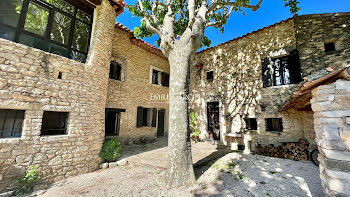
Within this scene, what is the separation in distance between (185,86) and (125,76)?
533 cm

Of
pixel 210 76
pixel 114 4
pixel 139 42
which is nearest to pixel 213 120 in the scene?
pixel 210 76

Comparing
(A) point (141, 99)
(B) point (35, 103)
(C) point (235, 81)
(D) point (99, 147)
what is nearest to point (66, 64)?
(B) point (35, 103)

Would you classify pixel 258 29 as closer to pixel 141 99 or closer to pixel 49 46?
pixel 141 99

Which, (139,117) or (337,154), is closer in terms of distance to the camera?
(337,154)

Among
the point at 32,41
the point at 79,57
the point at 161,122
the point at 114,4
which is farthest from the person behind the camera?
the point at 161,122

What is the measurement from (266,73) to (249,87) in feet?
3.48

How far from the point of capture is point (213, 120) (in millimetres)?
8633

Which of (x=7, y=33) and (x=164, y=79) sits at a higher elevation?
(x=164, y=79)

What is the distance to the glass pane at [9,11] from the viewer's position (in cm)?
445

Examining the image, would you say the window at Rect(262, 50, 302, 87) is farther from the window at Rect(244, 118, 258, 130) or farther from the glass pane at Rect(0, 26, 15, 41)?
the glass pane at Rect(0, 26, 15, 41)

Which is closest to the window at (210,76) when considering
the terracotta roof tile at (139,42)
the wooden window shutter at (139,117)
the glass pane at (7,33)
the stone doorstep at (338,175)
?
the terracotta roof tile at (139,42)

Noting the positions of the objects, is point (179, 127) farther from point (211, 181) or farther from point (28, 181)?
point (28, 181)

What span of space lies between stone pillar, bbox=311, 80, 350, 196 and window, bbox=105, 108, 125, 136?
7.53m

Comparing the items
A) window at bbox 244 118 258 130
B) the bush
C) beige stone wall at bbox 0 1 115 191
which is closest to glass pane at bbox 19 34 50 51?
beige stone wall at bbox 0 1 115 191
